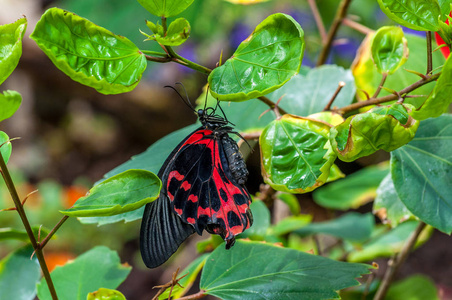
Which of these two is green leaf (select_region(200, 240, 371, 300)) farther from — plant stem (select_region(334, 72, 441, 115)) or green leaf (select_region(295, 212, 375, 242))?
green leaf (select_region(295, 212, 375, 242))

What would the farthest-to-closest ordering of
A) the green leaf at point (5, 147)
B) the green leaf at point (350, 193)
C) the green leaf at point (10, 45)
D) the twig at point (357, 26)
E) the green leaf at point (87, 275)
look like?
1. the green leaf at point (350, 193)
2. the twig at point (357, 26)
3. the green leaf at point (87, 275)
4. the green leaf at point (5, 147)
5. the green leaf at point (10, 45)

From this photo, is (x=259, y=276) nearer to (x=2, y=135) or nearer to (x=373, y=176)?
(x=2, y=135)

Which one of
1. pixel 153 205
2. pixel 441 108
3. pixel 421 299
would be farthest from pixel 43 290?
pixel 421 299

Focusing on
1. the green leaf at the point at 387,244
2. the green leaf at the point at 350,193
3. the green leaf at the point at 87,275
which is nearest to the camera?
the green leaf at the point at 87,275

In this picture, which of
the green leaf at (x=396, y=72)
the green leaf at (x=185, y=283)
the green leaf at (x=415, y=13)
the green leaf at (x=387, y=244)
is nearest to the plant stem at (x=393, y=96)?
the green leaf at (x=415, y=13)

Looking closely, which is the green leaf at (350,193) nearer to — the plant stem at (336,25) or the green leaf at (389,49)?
the plant stem at (336,25)

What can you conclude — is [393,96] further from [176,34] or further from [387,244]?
[387,244]

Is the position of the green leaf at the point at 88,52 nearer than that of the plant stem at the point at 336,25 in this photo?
Yes
